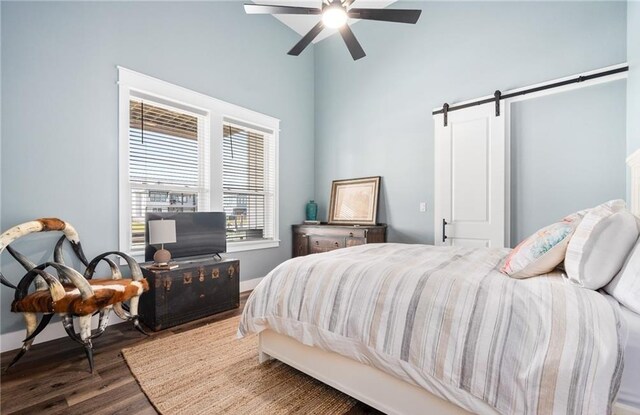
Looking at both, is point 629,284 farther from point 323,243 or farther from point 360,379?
point 323,243

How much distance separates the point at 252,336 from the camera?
8.05ft

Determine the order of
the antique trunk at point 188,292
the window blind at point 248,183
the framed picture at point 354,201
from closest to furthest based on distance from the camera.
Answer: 1. the antique trunk at point 188,292
2. the window blind at point 248,183
3. the framed picture at point 354,201

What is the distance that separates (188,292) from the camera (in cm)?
280

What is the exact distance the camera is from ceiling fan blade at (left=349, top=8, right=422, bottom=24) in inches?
87.8

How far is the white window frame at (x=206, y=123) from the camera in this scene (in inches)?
111

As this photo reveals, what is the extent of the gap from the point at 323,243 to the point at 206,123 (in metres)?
2.18

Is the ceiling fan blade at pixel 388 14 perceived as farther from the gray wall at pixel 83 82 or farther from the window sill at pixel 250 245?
the window sill at pixel 250 245

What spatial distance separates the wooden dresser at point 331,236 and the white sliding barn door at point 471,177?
77cm

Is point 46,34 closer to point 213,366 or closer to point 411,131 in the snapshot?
point 213,366

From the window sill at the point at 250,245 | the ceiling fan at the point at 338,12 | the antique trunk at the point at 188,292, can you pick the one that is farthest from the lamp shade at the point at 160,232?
the ceiling fan at the point at 338,12

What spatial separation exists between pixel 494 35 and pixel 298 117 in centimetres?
276

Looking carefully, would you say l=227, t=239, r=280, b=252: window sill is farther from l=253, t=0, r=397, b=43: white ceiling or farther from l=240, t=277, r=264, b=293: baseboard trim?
l=253, t=0, r=397, b=43: white ceiling

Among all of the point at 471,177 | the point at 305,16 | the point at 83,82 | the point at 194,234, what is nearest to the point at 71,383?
the point at 194,234

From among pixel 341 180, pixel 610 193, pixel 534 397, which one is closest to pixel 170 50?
pixel 341 180
